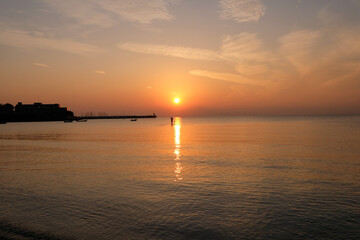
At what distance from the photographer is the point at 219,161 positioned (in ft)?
102

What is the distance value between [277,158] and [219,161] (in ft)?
23.9

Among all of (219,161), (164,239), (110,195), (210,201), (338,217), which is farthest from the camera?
(219,161)

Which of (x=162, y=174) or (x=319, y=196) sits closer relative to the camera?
(x=319, y=196)

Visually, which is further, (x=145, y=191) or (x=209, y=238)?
(x=145, y=191)

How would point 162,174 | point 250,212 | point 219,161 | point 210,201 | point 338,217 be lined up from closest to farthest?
point 338,217 → point 250,212 → point 210,201 → point 162,174 → point 219,161

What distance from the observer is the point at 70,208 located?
14.9 m

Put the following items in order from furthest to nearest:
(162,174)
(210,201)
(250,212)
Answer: (162,174), (210,201), (250,212)

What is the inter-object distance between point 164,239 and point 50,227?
521 centimetres

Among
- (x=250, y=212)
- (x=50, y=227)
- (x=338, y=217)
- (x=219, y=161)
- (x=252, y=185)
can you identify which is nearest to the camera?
(x=50, y=227)

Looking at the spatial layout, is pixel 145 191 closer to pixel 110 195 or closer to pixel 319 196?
pixel 110 195

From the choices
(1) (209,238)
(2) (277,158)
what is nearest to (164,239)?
(1) (209,238)

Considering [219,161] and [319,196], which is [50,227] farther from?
[219,161]

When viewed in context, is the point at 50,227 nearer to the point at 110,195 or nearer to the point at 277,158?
the point at 110,195

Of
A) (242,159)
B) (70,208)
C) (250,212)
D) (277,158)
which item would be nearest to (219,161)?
(242,159)
